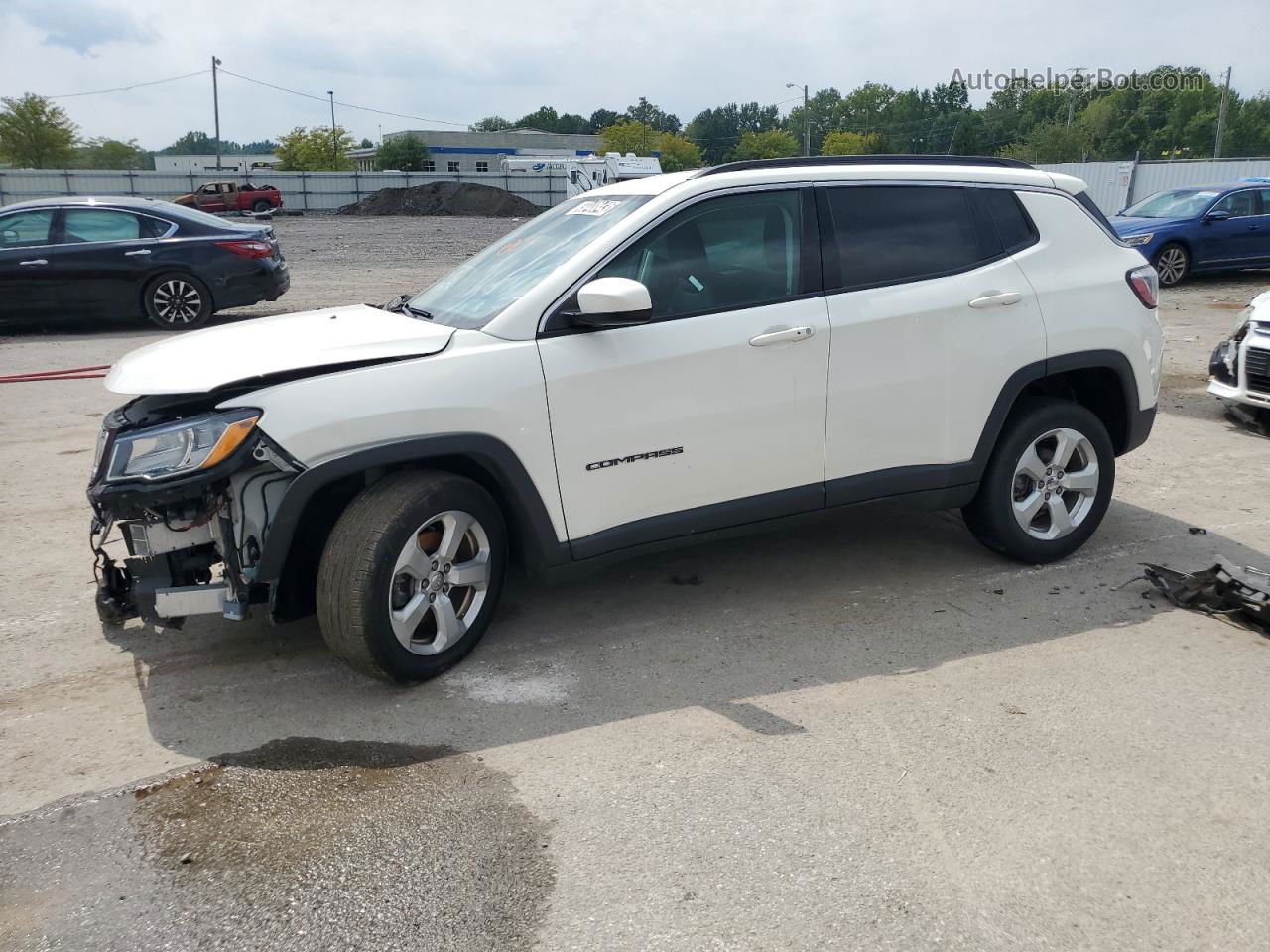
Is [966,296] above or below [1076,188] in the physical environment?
below

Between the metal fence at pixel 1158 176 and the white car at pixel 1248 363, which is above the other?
the metal fence at pixel 1158 176

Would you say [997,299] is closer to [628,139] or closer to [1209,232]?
[1209,232]

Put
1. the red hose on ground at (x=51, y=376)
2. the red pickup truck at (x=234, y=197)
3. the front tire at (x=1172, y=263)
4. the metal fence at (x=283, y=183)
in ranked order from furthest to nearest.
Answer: the metal fence at (x=283, y=183)
the red pickup truck at (x=234, y=197)
the front tire at (x=1172, y=263)
the red hose on ground at (x=51, y=376)

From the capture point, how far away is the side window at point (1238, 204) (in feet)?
56.4

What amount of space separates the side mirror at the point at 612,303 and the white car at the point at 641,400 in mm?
12

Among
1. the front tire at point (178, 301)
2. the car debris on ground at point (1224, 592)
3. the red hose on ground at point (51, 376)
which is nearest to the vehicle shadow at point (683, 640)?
the car debris on ground at point (1224, 592)

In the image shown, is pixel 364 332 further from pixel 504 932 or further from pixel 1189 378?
pixel 1189 378

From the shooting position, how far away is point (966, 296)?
491cm

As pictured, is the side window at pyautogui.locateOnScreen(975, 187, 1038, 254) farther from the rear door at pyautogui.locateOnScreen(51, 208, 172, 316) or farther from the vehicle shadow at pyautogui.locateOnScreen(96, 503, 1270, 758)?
the rear door at pyautogui.locateOnScreen(51, 208, 172, 316)

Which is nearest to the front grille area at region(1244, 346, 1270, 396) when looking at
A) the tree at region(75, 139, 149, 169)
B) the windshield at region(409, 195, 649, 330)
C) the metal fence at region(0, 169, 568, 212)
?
the windshield at region(409, 195, 649, 330)

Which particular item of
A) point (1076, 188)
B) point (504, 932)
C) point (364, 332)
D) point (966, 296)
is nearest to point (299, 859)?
point (504, 932)

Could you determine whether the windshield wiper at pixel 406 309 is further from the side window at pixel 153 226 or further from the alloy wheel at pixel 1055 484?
the side window at pixel 153 226

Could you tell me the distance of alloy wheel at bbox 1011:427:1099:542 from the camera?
17.1 ft

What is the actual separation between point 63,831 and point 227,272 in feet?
35.8
